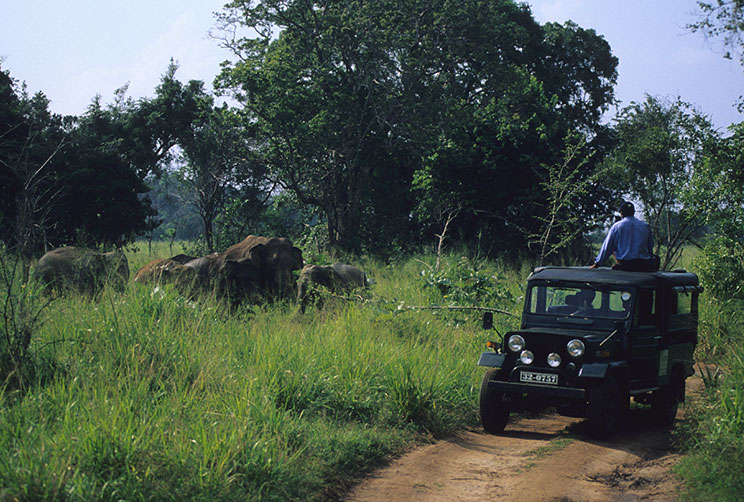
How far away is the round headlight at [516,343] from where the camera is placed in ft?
25.0

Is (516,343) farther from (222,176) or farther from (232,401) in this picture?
(222,176)

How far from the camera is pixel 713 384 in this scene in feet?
24.7

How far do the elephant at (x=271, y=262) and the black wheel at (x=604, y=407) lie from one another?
680 centimetres

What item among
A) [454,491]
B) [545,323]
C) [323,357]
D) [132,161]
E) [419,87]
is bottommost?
[454,491]

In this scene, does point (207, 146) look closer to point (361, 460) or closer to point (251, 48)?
point (251, 48)

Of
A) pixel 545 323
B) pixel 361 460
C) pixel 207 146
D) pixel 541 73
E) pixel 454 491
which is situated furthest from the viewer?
pixel 541 73

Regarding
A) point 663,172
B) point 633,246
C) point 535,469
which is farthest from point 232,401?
point 663,172

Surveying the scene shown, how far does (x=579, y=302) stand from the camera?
8.10 meters

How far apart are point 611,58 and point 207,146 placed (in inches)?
787

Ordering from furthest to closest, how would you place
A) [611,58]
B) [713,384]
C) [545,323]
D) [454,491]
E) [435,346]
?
[611,58] < [435,346] < [545,323] < [713,384] < [454,491]

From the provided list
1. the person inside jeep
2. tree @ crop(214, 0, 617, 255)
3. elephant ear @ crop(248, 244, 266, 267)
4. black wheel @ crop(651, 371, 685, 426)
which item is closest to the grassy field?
black wheel @ crop(651, 371, 685, 426)

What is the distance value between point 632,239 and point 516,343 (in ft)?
6.58

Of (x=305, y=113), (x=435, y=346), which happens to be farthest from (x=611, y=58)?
(x=435, y=346)

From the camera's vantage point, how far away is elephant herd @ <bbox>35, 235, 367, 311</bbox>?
38.1 feet
